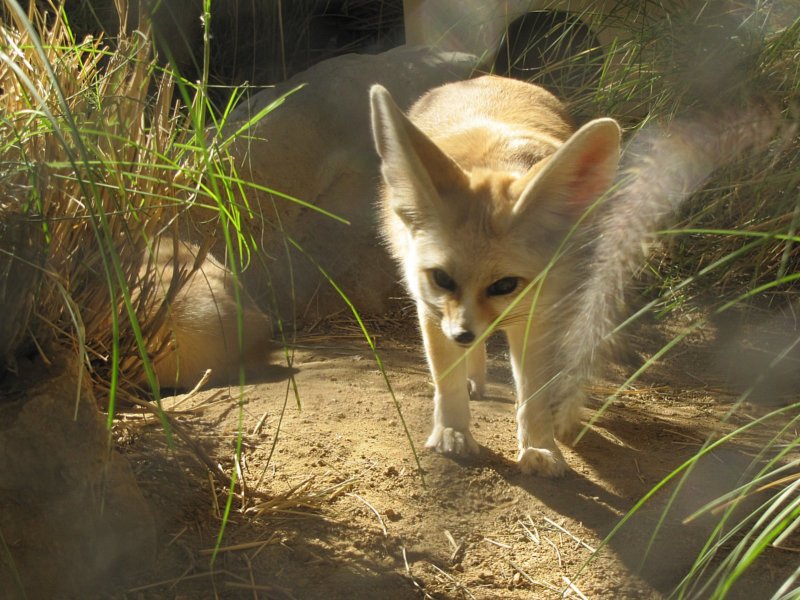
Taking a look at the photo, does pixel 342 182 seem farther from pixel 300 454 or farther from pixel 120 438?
pixel 120 438

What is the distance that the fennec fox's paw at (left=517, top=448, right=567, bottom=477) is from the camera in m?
2.98

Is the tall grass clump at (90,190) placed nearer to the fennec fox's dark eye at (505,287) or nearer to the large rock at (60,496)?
the large rock at (60,496)

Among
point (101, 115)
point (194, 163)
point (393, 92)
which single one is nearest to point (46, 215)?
point (101, 115)

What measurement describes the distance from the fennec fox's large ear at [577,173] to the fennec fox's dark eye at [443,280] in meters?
0.32

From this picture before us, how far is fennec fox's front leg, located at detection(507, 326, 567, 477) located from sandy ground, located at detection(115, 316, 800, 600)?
56 millimetres

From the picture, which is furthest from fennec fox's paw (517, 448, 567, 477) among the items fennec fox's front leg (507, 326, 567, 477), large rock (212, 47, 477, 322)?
large rock (212, 47, 477, 322)

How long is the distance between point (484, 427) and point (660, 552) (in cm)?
104

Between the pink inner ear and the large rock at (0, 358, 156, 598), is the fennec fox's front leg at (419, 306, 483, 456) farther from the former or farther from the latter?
the large rock at (0, 358, 156, 598)

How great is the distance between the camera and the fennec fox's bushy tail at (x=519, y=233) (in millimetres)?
1951

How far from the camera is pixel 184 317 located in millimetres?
3861

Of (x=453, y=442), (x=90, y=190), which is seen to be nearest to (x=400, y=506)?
(x=453, y=442)

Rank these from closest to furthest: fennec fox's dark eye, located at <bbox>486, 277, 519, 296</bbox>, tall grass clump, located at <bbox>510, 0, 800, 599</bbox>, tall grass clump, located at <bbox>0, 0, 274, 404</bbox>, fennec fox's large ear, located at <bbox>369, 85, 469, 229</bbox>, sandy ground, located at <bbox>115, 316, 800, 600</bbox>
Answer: tall grass clump, located at <bbox>0, 0, 274, 404</bbox>
tall grass clump, located at <bbox>510, 0, 800, 599</bbox>
sandy ground, located at <bbox>115, 316, 800, 600</bbox>
fennec fox's large ear, located at <bbox>369, 85, 469, 229</bbox>
fennec fox's dark eye, located at <bbox>486, 277, 519, 296</bbox>

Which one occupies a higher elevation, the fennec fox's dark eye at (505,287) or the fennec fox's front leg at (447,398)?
the fennec fox's dark eye at (505,287)

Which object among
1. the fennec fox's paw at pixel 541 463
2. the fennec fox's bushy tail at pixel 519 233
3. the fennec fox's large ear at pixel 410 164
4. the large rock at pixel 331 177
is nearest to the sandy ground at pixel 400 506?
the fennec fox's paw at pixel 541 463
